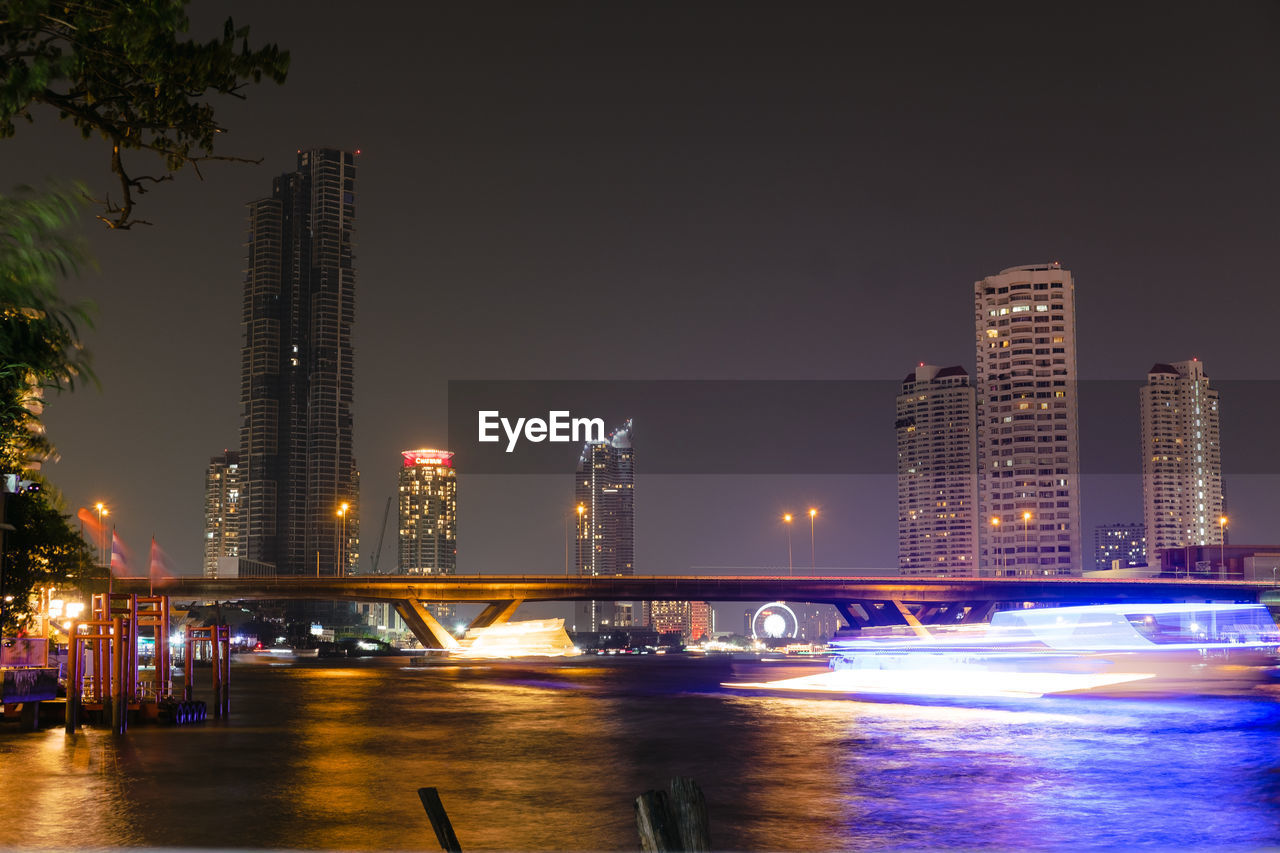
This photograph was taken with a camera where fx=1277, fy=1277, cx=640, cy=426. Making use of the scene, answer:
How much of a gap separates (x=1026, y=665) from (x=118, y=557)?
4372 cm

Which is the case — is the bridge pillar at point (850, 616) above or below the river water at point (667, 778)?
below

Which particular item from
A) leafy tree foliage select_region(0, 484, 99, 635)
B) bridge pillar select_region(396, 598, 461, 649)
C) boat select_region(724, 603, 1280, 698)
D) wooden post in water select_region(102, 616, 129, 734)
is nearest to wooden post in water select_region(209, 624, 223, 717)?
wooden post in water select_region(102, 616, 129, 734)

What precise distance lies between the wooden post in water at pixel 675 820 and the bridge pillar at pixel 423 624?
123 meters

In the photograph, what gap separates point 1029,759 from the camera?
91.4 ft

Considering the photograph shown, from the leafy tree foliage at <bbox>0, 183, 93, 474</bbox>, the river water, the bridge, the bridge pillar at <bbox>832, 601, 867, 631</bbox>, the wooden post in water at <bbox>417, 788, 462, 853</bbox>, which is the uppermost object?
the leafy tree foliage at <bbox>0, 183, 93, 474</bbox>

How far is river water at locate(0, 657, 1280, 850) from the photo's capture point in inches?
727

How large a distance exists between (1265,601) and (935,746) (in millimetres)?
121623

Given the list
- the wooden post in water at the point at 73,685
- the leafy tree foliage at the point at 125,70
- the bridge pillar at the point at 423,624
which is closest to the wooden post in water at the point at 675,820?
the leafy tree foliage at the point at 125,70

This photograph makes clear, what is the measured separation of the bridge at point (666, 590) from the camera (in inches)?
4951

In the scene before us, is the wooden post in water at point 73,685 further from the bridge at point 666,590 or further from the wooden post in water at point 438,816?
the bridge at point 666,590

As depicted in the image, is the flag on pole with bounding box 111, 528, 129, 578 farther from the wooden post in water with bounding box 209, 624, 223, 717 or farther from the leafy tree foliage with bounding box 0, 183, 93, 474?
the leafy tree foliage with bounding box 0, 183, 93, 474

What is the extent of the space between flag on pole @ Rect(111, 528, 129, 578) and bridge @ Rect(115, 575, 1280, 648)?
77.7 meters

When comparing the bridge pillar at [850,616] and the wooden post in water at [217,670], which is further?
the bridge pillar at [850,616]

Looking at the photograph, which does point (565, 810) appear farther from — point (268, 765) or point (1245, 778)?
point (1245, 778)
